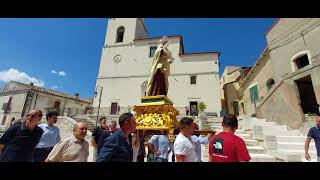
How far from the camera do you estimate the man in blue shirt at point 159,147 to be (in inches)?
180

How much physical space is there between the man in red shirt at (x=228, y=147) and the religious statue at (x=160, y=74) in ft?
6.34

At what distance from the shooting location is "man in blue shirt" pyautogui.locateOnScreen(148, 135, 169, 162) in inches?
180

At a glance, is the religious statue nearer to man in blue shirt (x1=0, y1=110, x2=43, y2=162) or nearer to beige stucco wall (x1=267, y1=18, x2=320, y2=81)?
man in blue shirt (x1=0, y1=110, x2=43, y2=162)

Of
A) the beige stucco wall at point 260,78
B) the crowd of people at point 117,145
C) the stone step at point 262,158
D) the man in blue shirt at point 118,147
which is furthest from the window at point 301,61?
the man in blue shirt at point 118,147

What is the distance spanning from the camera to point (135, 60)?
29.8 meters

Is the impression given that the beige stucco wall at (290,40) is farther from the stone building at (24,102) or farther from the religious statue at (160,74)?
the stone building at (24,102)

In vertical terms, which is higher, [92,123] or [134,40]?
[134,40]

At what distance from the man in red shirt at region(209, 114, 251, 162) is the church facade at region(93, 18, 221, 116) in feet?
74.3

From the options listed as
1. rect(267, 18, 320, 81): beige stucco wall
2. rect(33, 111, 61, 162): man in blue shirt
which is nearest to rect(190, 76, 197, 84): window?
rect(267, 18, 320, 81): beige stucco wall
